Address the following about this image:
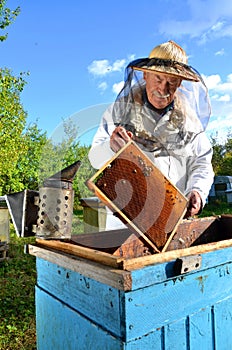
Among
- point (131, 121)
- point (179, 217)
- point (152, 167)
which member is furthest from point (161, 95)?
point (179, 217)

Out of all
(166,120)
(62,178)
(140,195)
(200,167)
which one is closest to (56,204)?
(62,178)

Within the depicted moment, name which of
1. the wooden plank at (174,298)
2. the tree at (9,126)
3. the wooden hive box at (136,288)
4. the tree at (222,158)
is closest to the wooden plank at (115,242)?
the wooden hive box at (136,288)

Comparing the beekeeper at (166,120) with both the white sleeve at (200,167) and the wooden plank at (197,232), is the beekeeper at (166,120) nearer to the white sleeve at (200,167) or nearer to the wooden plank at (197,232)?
the white sleeve at (200,167)

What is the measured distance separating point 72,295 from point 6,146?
23.5ft

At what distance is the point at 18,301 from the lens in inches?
119

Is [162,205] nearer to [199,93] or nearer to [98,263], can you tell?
[98,263]

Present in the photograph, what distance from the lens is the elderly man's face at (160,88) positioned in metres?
1.49

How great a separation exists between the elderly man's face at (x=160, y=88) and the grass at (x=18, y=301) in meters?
0.72

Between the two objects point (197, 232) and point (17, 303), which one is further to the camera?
point (17, 303)

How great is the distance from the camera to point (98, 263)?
39.6 inches

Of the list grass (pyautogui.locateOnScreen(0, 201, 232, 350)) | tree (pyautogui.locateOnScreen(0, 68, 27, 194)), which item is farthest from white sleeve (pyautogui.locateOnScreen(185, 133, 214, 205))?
tree (pyautogui.locateOnScreen(0, 68, 27, 194))

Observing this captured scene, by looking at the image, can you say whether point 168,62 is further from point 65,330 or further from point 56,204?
point 65,330

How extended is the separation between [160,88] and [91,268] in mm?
966

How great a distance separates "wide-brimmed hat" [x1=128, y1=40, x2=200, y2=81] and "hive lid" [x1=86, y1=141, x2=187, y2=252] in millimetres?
497
